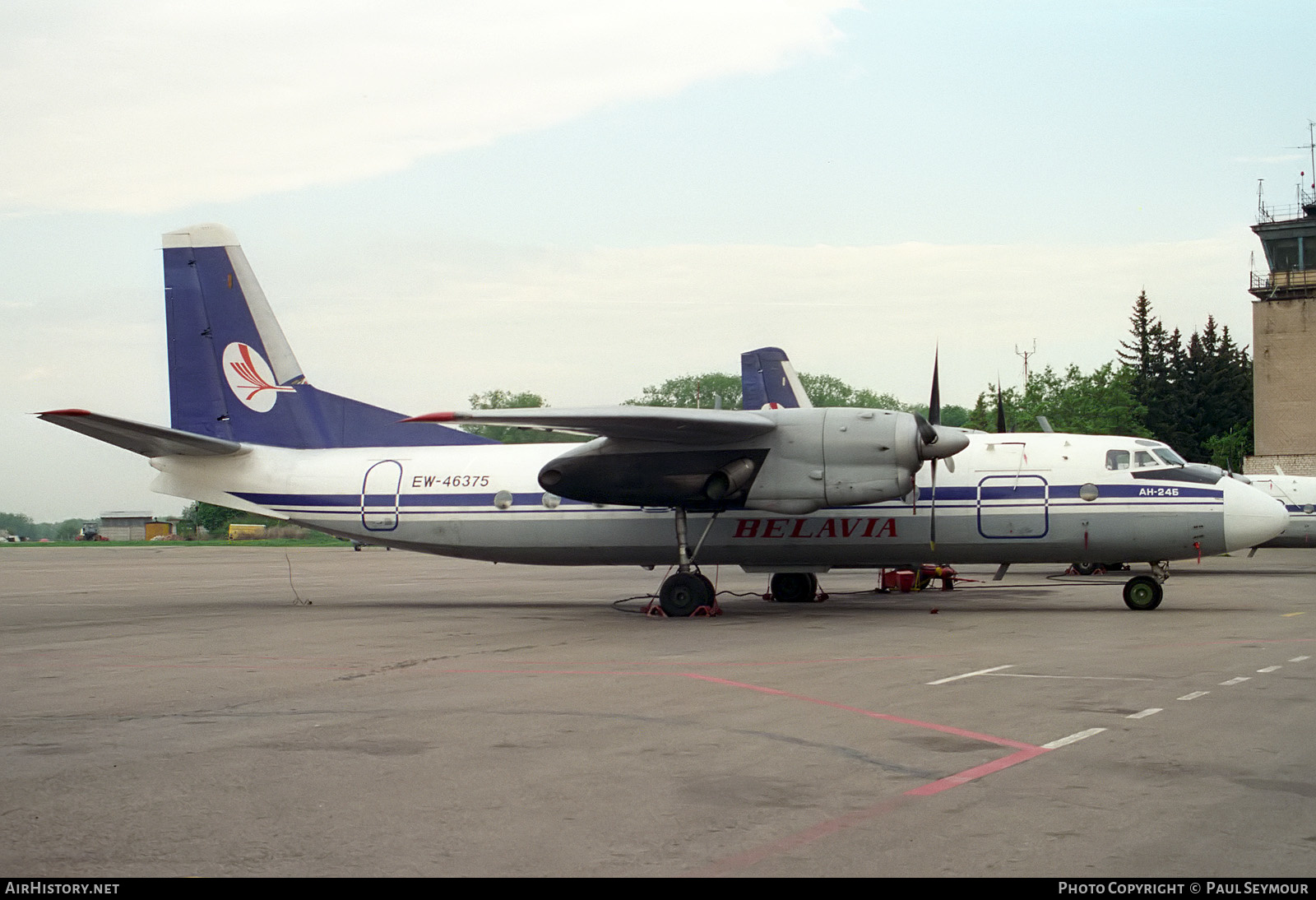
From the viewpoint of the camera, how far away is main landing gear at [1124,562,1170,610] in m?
19.8

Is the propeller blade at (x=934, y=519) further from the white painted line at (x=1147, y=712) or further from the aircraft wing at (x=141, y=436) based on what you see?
the aircraft wing at (x=141, y=436)

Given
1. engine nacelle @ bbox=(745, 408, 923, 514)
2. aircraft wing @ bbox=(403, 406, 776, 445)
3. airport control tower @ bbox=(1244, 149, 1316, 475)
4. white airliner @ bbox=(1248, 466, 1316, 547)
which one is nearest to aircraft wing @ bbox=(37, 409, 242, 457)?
aircraft wing @ bbox=(403, 406, 776, 445)

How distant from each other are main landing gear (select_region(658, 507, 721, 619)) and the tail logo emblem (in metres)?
9.27

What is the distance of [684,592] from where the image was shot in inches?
798

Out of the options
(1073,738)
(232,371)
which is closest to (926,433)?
(1073,738)

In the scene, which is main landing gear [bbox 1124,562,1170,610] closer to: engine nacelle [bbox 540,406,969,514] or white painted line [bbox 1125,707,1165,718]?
engine nacelle [bbox 540,406,969,514]

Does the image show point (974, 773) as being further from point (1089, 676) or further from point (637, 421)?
point (637, 421)

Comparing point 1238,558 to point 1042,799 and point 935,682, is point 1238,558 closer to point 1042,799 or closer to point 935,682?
point 935,682

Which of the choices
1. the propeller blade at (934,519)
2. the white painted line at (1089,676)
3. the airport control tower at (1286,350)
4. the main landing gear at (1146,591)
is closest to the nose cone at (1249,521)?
the main landing gear at (1146,591)

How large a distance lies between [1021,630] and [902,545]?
4.30 m

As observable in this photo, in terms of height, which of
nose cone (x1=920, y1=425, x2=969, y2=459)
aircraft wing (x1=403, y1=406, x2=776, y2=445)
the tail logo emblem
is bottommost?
nose cone (x1=920, y1=425, x2=969, y2=459)

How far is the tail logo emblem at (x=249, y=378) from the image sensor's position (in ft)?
77.7

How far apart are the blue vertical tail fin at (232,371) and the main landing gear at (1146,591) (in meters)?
13.6

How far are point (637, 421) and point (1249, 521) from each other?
10568mm
